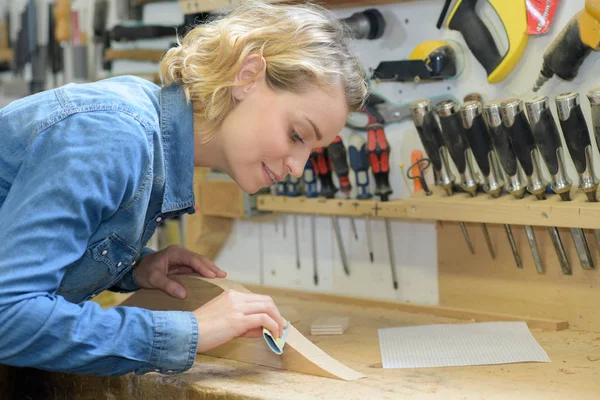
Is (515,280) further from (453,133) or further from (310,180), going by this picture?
(310,180)

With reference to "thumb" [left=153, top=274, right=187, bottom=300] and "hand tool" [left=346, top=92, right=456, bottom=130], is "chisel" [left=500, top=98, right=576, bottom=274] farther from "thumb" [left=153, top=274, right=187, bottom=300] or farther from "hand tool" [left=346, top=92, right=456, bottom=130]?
"thumb" [left=153, top=274, right=187, bottom=300]

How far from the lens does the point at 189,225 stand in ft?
6.93

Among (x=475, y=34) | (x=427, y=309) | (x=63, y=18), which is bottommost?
(x=427, y=309)

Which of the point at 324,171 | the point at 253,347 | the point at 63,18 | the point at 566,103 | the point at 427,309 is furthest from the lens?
the point at 63,18

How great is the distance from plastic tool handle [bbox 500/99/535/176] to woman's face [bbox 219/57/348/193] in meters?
0.44

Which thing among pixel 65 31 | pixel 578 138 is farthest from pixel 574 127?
pixel 65 31

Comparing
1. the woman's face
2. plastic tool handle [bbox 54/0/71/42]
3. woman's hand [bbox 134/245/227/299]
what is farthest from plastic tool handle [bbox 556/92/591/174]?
plastic tool handle [bbox 54/0/71/42]

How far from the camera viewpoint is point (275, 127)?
44.1 inches

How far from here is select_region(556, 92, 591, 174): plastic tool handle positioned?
4.58ft

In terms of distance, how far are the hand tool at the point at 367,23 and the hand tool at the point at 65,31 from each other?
1275 mm

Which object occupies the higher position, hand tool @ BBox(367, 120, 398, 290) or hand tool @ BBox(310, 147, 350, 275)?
hand tool @ BBox(367, 120, 398, 290)

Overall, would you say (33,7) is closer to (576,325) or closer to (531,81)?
(531,81)

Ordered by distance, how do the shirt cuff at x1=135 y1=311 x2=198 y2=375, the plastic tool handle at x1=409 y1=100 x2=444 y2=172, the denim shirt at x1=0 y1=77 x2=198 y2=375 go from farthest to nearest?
1. the plastic tool handle at x1=409 y1=100 x2=444 y2=172
2. the shirt cuff at x1=135 y1=311 x2=198 y2=375
3. the denim shirt at x1=0 y1=77 x2=198 y2=375

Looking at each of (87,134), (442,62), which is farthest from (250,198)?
(87,134)
